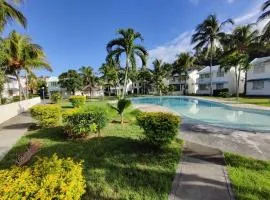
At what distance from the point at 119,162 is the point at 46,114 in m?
6.14

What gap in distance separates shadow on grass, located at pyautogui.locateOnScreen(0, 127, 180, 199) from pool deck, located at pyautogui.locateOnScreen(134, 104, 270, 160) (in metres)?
1.80

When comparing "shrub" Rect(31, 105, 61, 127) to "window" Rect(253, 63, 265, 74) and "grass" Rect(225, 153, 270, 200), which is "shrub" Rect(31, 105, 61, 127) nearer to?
"grass" Rect(225, 153, 270, 200)

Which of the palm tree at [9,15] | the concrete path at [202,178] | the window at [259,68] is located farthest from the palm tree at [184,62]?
the concrete path at [202,178]

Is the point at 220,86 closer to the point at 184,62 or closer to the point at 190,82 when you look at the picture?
the point at 184,62

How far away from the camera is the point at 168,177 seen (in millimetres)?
4805

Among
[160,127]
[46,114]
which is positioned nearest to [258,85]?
[160,127]

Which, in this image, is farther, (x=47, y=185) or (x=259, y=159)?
(x=259, y=159)

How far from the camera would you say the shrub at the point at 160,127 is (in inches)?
245

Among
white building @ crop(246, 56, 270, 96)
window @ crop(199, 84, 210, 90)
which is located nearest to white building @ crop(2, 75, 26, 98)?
white building @ crop(246, 56, 270, 96)

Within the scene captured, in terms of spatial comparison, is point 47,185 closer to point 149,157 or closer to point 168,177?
point 168,177

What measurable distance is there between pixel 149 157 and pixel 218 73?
135 ft

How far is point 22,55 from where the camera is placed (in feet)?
71.6

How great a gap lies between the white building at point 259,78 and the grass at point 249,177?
31.3 metres

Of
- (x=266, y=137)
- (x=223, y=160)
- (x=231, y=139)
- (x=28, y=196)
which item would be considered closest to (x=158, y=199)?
(x=28, y=196)
